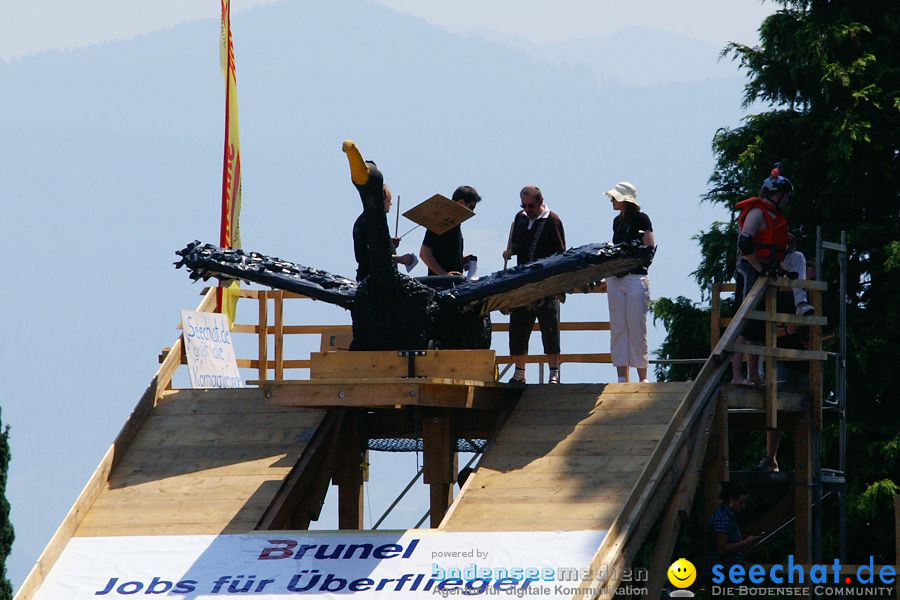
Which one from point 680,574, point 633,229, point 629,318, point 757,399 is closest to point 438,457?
point 629,318

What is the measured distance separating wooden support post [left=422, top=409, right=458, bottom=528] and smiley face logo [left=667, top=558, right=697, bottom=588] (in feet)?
6.53

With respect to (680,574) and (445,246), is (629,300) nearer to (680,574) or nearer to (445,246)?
(445,246)

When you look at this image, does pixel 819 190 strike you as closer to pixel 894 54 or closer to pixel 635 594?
pixel 894 54

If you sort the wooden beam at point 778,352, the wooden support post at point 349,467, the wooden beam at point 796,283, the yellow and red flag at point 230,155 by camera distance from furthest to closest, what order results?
the yellow and red flag at point 230,155, the wooden support post at point 349,467, the wooden beam at point 796,283, the wooden beam at point 778,352

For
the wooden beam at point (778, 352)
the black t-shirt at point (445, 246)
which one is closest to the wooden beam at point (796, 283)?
the wooden beam at point (778, 352)

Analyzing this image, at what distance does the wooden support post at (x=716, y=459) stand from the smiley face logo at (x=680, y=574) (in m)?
0.57

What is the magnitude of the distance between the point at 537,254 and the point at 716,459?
7.65ft

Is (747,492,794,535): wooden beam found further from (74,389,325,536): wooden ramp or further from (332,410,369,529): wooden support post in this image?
(74,389,325,536): wooden ramp

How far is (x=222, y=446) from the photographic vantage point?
1531cm

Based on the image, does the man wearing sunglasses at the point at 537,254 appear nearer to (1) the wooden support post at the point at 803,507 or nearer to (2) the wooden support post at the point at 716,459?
(2) the wooden support post at the point at 716,459

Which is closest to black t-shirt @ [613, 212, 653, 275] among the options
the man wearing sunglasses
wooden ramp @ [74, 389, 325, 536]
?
the man wearing sunglasses

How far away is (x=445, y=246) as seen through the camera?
51.6ft

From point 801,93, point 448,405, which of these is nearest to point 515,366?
point 448,405

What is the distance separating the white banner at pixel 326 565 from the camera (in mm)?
12953
